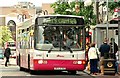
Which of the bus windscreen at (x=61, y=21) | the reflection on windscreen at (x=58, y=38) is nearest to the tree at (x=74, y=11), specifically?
the bus windscreen at (x=61, y=21)

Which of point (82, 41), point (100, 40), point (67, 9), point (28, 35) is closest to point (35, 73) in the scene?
point (28, 35)

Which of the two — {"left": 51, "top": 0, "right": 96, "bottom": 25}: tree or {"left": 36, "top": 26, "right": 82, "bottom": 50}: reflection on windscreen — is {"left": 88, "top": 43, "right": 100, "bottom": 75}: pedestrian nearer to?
{"left": 36, "top": 26, "right": 82, "bottom": 50}: reflection on windscreen

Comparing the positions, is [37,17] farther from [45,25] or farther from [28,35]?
[28,35]

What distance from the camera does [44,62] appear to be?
2716cm

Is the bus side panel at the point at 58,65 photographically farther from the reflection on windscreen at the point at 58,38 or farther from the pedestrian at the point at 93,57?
the pedestrian at the point at 93,57

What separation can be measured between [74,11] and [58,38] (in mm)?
20194

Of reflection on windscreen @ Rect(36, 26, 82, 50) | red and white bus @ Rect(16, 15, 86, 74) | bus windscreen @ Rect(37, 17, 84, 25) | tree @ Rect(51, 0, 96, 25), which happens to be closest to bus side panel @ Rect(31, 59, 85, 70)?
red and white bus @ Rect(16, 15, 86, 74)

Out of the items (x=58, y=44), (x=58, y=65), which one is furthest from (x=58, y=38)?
(x=58, y=65)

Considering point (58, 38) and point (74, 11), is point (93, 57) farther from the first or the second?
point (74, 11)

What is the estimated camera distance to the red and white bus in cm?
2714

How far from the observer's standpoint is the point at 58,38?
27391 millimetres

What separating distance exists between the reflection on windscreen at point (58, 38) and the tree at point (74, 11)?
17269 mm

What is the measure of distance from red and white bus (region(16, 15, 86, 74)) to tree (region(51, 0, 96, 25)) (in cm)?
1713

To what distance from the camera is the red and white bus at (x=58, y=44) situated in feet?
89.0
